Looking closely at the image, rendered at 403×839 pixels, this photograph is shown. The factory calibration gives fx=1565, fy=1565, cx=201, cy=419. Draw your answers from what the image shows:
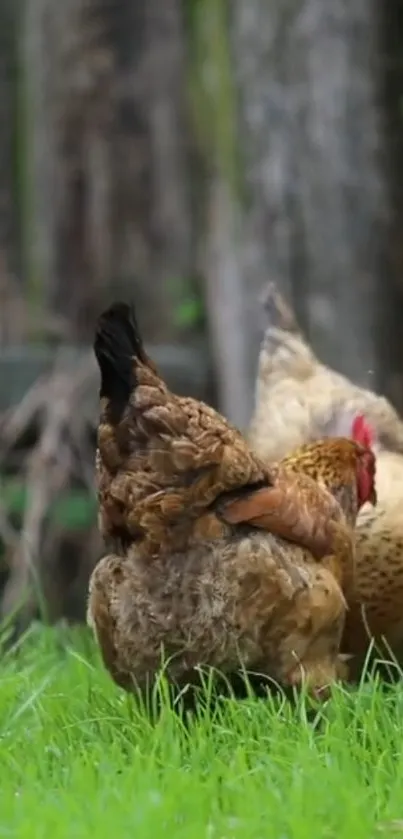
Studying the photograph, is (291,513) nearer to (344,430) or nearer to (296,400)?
(344,430)

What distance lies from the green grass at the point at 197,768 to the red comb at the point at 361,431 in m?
1.11

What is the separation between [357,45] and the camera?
595 cm

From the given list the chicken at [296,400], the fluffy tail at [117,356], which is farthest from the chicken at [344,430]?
the fluffy tail at [117,356]

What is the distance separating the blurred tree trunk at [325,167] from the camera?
5.96 meters

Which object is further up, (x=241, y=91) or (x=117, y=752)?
(x=241, y=91)

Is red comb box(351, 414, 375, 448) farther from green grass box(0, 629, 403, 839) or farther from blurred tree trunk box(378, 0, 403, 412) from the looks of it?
green grass box(0, 629, 403, 839)

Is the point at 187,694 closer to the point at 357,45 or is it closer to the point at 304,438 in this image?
the point at 304,438

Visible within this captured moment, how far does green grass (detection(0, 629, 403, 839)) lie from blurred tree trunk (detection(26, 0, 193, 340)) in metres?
3.70

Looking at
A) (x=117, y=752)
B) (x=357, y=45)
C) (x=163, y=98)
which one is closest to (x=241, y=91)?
(x=357, y=45)

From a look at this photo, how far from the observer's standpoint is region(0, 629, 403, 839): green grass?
9.81ft

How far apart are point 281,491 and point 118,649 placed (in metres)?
0.61

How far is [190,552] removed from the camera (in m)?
4.07

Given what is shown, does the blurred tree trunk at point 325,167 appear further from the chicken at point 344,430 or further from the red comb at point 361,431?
the red comb at point 361,431

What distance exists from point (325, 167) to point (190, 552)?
239cm
